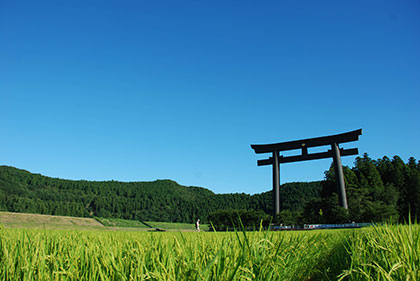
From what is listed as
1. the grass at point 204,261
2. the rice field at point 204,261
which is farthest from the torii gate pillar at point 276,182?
the rice field at point 204,261

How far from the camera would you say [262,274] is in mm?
1137

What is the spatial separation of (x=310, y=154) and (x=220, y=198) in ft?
193

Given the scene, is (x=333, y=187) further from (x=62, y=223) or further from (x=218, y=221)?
(x=62, y=223)

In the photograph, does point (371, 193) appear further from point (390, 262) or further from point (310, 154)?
point (390, 262)

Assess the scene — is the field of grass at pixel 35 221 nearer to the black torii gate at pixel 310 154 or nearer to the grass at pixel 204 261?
the grass at pixel 204 261

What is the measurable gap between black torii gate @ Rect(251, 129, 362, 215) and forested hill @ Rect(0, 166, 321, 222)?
34532 millimetres

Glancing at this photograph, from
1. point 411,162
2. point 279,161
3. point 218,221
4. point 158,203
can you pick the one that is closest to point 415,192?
point 411,162

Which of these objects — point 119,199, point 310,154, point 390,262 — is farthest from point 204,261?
point 119,199

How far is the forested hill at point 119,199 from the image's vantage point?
59.0 metres

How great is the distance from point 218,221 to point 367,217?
11411mm

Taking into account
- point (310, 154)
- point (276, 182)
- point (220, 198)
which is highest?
point (310, 154)

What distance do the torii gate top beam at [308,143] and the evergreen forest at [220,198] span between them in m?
5.02

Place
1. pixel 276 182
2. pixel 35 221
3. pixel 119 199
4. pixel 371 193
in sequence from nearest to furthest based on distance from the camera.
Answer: pixel 35 221 → pixel 276 182 → pixel 371 193 → pixel 119 199

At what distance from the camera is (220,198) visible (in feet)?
257
